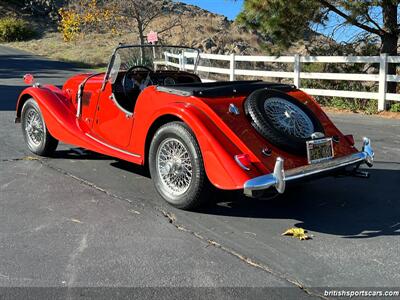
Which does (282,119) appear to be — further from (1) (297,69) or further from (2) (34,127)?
(1) (297,69)

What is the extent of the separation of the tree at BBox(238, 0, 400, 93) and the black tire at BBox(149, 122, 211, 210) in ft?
24.9

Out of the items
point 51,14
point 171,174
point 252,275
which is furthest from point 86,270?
point 51,14

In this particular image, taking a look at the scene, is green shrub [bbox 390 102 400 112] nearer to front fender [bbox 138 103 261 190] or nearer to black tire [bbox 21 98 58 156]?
black tire [bbox 21 98 58 156]

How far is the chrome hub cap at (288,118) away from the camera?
179 inches

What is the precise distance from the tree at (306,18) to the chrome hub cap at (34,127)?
21.5ft

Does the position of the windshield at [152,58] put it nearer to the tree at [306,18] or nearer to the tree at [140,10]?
the tree at [306,18]

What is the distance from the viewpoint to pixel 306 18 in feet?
40.9

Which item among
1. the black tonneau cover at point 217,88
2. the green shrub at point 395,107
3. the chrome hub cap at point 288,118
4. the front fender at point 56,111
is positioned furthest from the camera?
the green shrub at point 395,107

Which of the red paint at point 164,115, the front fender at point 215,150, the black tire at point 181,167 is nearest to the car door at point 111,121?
the red paint at point 164,115

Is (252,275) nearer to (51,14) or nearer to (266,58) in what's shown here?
(266,58)

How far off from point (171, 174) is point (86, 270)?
149cm

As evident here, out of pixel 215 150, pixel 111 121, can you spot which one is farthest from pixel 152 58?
pixel 215 150

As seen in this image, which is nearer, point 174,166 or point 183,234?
point 183,234

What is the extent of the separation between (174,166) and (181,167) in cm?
8
